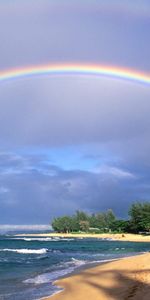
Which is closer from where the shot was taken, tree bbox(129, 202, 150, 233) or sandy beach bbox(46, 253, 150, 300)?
sandy beach bbox(46, 253, 150, 300)

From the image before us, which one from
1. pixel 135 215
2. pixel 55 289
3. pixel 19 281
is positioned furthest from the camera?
pixel 135 215

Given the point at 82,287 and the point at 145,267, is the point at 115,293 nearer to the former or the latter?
the point at 82,287

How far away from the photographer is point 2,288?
98.6 ft

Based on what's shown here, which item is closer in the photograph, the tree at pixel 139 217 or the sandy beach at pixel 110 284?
the sandy beach at pixel 110 284

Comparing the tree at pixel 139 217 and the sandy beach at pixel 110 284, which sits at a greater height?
the tree at pixel 139 217

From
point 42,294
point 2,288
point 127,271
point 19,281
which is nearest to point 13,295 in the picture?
point 42,294

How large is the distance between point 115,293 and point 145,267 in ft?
39.2

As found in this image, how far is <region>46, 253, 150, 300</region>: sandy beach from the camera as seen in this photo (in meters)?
23.4

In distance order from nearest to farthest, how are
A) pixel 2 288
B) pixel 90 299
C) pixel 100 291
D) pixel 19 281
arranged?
1. pixel 90 299
2. pixel 100 291
3. pixel 2 288
4. pixel 19 281

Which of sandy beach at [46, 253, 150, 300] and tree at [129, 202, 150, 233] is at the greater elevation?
tree at [129, 202, 150, 233]

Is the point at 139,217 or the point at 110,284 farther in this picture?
the point at 139,217

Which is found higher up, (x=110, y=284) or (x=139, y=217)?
(x=139, y=217)

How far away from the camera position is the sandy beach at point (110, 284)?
23391 millimetres

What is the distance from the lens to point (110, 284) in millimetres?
28516
